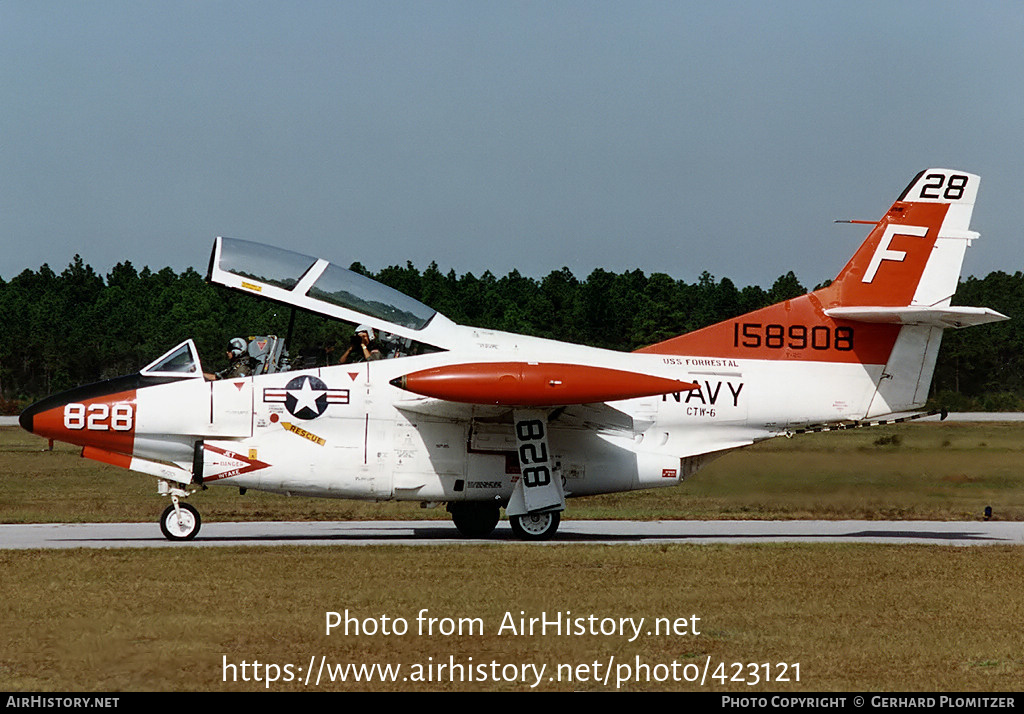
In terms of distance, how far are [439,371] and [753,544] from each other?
4.44m

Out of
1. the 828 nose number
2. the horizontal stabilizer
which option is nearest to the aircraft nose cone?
the 828 nose number

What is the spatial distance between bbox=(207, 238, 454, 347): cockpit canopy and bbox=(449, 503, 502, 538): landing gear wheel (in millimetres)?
2539

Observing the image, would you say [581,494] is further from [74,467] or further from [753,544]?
[74,467]

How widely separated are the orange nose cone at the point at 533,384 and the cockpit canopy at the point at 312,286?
1.01m

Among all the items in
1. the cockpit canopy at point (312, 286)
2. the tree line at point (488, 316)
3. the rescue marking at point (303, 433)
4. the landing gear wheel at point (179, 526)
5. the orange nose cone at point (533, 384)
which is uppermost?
the tree line at point (488, 316)

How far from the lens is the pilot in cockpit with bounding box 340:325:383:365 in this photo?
1595 centimetres

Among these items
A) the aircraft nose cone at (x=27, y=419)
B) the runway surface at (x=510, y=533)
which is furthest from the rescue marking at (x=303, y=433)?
the aircraft nose cone at (x=27, y=419)

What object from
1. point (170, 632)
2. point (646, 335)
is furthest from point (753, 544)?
point (646, 335)

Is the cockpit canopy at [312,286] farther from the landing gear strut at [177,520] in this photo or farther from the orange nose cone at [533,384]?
the landing gear strut at [177,520]

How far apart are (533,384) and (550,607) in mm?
4639

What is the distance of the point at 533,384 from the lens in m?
15.2

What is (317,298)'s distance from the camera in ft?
51.4

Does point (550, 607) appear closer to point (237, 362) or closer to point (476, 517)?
point (476, 517)

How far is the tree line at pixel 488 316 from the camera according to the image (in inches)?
1837
